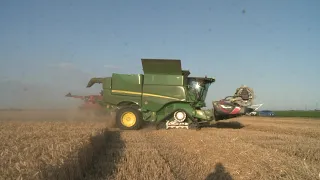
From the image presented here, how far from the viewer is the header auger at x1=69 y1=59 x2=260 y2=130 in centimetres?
1792

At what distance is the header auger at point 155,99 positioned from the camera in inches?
706

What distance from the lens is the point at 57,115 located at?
977 inches

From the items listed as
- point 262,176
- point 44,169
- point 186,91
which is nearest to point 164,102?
point 186,91

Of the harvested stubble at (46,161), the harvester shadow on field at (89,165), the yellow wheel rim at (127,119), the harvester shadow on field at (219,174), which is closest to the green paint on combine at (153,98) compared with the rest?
the yellow wheel rim at (127,119)

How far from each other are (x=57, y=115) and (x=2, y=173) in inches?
815

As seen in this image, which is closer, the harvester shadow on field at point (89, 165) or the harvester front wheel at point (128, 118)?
the harvester shadow on field at point (89, 165)

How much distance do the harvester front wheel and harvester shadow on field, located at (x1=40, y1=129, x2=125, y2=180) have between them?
23.9 feet

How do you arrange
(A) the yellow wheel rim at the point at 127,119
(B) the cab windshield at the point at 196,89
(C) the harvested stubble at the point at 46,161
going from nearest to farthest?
(C) the harvested stubble at the point at 46,161, (A) the yellow wheel rim at the point at 127,119, (B) the cab windshield at the point at 196,89

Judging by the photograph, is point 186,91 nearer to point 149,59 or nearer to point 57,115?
point 149,59

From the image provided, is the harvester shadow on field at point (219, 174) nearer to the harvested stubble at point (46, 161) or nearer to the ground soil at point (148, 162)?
the ground soil at point (148, 162)

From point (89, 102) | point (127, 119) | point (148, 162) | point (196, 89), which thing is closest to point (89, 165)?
point (148, 162)

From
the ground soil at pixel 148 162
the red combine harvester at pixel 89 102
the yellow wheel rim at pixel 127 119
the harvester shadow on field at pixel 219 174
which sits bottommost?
the harvester shadow on field at pixel 219 174

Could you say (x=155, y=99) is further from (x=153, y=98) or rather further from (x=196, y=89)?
(x=196, y=89)

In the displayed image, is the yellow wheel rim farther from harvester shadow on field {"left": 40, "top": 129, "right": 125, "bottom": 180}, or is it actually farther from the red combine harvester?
harvester shadow on field {"left": 40, "top": 129, "right": 125, "bottom": 180}
